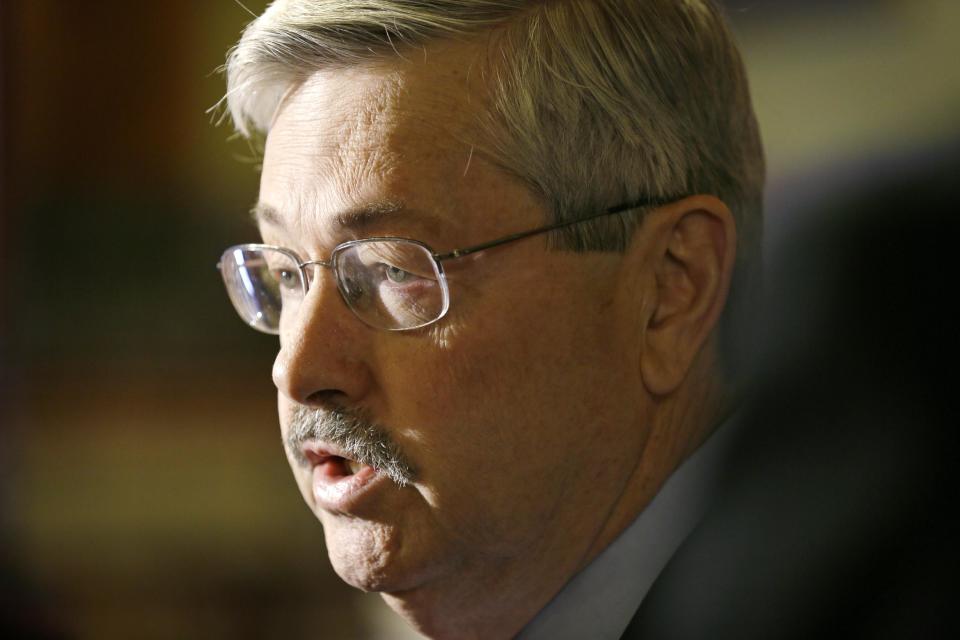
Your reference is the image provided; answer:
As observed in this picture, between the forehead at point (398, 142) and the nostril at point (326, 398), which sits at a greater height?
the forehead at point (398, 142)

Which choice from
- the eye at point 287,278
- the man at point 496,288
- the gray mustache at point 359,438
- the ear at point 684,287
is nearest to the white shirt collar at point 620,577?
the man at point 496,288

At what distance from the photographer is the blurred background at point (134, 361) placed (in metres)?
2.51

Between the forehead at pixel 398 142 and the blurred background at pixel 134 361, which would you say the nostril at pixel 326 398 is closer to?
the forehead at pixel 398 142

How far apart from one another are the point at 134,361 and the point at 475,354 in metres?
1.89

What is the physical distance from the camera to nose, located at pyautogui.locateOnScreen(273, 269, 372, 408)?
106cm

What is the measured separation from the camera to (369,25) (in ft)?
3.47

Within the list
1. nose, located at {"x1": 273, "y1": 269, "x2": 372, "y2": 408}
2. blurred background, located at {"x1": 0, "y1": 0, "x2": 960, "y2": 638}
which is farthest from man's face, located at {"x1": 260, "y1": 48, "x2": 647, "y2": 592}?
blurred background, located at {"x1": 0, "y1": 0, "x2": 960, "y2": 638}

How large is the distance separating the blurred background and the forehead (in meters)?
1.49

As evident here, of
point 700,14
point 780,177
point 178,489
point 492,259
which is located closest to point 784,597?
point 492,259

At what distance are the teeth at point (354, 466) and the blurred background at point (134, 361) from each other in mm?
1399

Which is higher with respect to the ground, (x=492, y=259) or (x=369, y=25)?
(x=369, y=25)

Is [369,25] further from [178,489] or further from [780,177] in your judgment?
[178,489]

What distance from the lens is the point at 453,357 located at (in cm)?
104

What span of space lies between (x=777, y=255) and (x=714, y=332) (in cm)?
20
